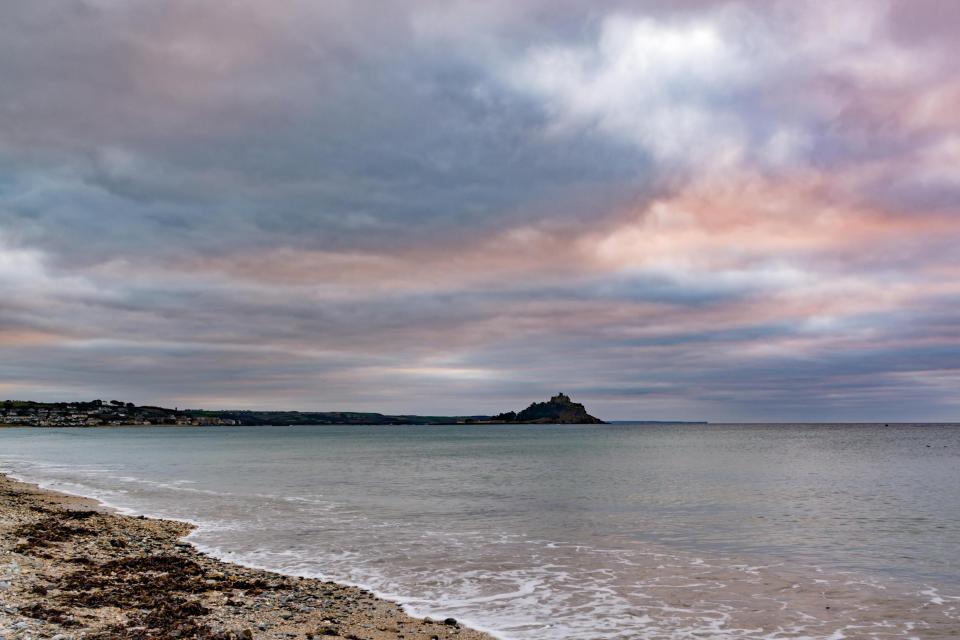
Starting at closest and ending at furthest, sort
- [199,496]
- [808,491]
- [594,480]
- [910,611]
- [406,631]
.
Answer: [406,631]
[910,611]
[199,496]
[808,491]
[594,480]

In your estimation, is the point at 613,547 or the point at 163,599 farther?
the point at 613,547

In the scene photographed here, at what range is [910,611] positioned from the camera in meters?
16.7

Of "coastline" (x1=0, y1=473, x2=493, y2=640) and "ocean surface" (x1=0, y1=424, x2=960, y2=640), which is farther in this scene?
"ocean surface" (x1=0, y1=424, x2=960, y2=640)

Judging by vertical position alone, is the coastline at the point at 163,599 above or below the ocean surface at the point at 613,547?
above

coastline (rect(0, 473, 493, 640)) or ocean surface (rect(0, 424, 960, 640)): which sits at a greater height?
coastline (rect(0, 473, 493, 640))

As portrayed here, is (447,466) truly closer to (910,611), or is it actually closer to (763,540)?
(763,540)

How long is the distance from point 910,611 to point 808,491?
108 ft

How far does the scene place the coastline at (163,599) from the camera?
1284 centimetres

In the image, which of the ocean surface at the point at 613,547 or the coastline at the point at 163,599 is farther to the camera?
the ocean surface at the point at 613,547

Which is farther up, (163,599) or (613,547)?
(163,599)

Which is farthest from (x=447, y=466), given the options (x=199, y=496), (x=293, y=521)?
(x=293, y=521)

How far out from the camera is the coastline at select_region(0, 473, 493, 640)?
1284cm

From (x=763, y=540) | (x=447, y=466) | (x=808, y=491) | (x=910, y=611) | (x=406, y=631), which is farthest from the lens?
(x=447, y=466)

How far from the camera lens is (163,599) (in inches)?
603
